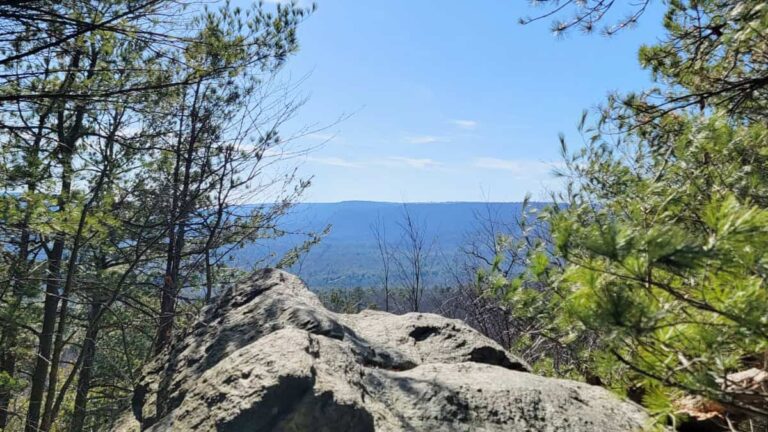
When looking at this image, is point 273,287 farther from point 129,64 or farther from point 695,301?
point 129,64

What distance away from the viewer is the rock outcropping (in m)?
2.36

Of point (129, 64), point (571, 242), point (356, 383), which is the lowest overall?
point (356, 383)

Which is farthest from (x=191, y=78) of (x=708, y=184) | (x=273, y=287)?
(x=708, y=184)

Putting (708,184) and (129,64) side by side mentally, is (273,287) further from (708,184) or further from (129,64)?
(129,64)

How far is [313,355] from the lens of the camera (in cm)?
272

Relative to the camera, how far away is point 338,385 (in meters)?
2.52

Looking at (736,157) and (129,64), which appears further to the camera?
(129,64)

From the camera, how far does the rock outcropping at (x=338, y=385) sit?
2357mm

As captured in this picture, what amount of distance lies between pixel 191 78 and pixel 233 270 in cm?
792

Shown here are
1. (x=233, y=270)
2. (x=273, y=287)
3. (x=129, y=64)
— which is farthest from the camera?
(x=233, y=270)

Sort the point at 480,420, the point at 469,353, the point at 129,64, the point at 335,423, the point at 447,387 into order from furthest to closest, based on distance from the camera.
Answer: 1. the point at 129,64
2. the point at 469,353
3. the point at 447,387
4. the point at 480,420
5. the point at 335,423

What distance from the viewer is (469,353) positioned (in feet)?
13.0

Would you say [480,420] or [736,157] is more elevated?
[736,157]

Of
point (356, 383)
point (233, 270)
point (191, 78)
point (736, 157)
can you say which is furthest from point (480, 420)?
point (233, 270)
